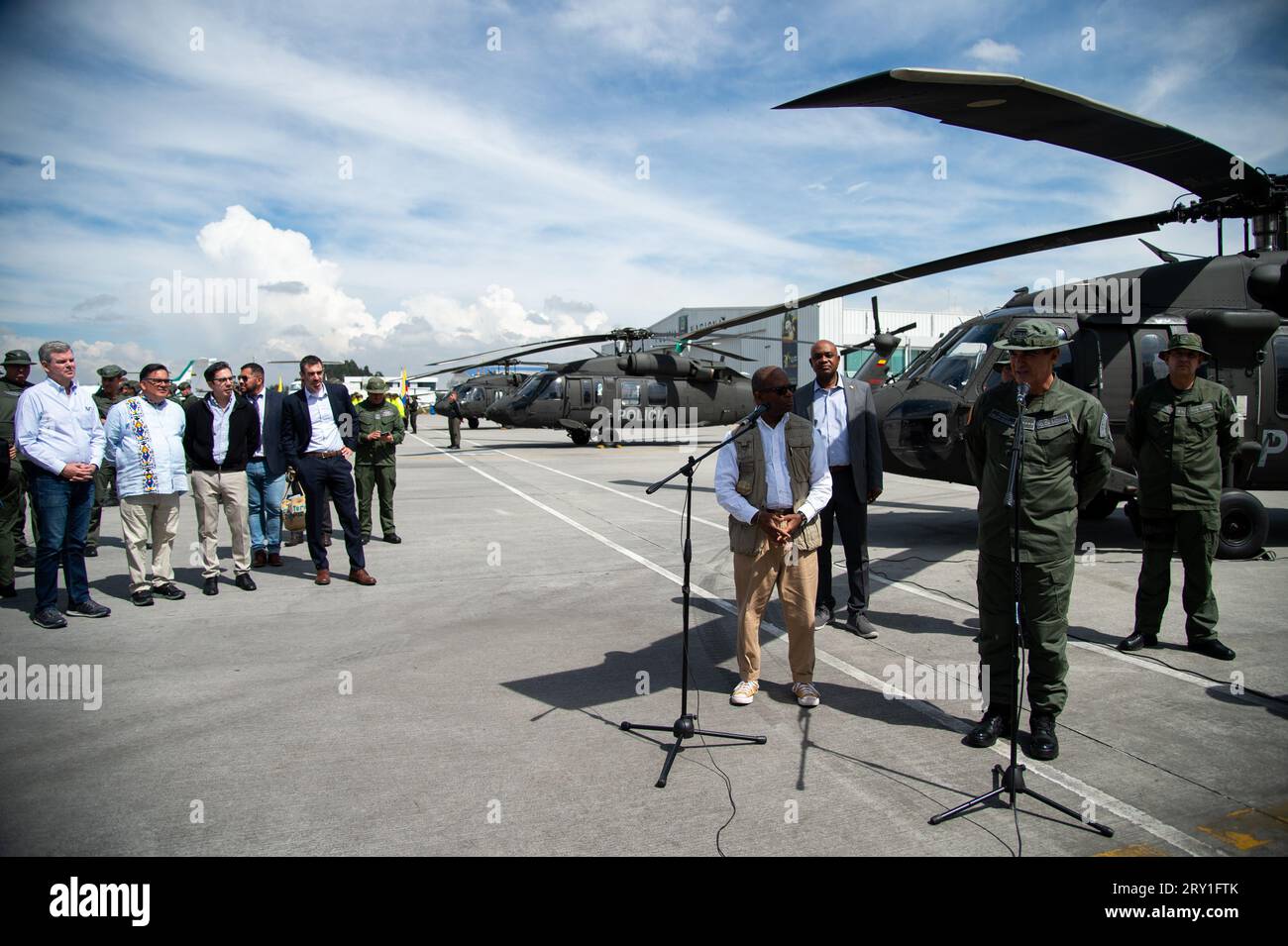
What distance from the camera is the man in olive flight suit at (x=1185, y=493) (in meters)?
5.26

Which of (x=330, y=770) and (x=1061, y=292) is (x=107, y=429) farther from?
(x=1061, y=292)

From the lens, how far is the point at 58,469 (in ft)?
20.2

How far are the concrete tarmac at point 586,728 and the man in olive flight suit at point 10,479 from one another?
0.36m

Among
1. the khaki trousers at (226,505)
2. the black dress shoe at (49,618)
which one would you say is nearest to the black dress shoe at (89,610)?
the black dress shoe at (49,618)

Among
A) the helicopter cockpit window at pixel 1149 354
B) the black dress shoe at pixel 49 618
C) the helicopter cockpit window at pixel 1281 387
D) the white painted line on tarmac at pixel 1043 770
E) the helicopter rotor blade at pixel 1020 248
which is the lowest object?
the white painted line on tarmac at pixel 1043 770

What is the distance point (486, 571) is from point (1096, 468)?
5.83 meters

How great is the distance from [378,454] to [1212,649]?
846 centimetres

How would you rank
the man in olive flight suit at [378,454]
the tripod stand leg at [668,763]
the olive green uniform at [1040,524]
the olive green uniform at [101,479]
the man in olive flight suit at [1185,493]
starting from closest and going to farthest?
the tripod stand leg at [668,763], the olive green uniform at [1040,524], the man in olive flight suit at [1185,493], the man in olive flight suit at [378,454], the olive green uniform at [101,479]

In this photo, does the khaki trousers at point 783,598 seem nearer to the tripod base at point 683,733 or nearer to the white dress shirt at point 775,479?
the white dress shirt at point 775,479

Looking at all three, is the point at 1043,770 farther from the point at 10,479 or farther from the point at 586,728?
the point at 10,479
